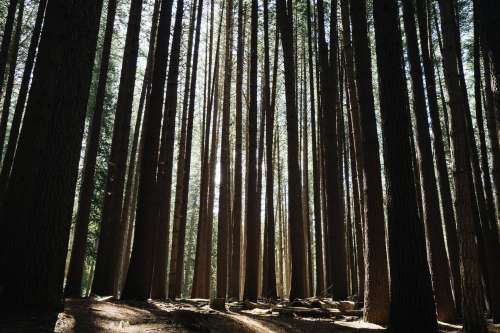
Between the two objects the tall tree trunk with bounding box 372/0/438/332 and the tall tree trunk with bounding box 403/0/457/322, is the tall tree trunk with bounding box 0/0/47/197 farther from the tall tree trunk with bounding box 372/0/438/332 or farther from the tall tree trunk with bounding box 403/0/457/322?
the tall tree trunk with bounding box 403/0/457/322

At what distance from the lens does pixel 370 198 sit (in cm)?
494

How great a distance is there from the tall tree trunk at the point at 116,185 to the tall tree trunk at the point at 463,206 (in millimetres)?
5233

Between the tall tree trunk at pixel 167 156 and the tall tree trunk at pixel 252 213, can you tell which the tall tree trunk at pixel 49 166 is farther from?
the tall tree trunk at pixel 252 213

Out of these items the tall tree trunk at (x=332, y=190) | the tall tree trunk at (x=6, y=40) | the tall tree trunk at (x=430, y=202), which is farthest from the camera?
the tall tree trunk at (x=6, y=40)

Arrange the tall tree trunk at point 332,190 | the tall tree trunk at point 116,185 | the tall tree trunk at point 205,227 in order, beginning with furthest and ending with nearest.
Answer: the tall tree trunk at point 205,227 < the tall tree trunk at point 332,190 < the tall tree trunk at point 116,185

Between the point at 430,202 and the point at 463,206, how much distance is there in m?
1.65

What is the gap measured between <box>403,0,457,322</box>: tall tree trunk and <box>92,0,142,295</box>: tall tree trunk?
4.92 metres

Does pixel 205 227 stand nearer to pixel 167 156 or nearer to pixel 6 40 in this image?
pixel 167 156

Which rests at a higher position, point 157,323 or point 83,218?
point 83,218

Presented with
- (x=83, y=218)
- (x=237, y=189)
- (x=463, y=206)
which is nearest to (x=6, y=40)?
(x=83, y=218)

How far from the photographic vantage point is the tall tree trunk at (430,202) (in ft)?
17.8

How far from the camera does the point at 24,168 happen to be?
3.58 m

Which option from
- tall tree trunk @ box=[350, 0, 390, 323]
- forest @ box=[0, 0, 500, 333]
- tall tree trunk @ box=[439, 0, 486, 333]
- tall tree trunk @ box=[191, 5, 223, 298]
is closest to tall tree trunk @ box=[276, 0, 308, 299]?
forest @ box=[0, 0, 500, 333]

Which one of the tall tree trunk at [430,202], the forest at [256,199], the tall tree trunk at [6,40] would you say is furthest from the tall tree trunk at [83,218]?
the tall tree trunk at [430,202]
